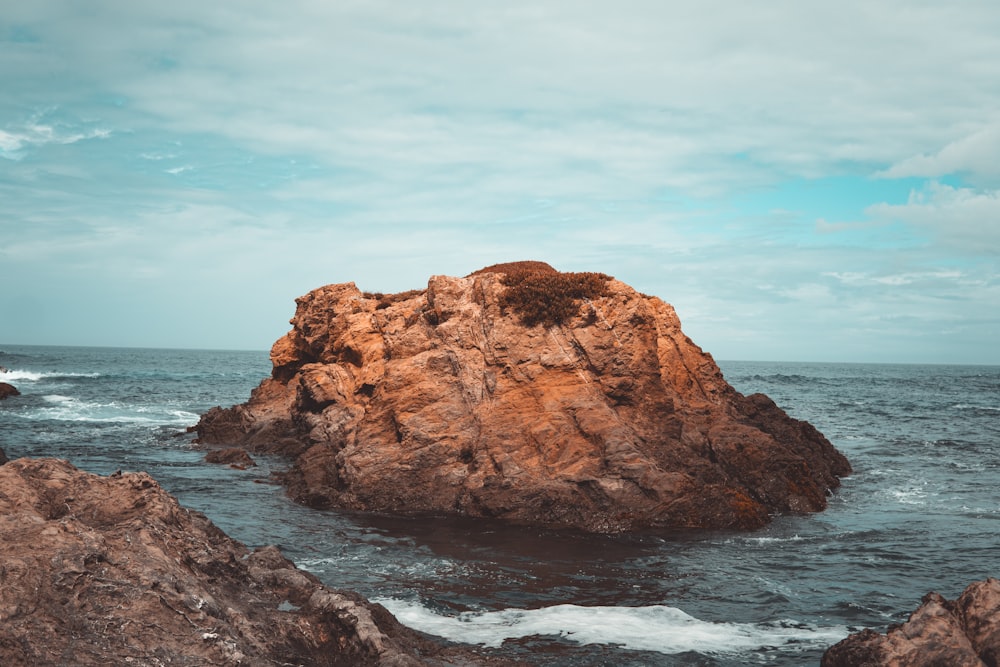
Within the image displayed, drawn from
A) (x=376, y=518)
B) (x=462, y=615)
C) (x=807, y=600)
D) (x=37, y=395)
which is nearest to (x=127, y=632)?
(x=462, y=615)

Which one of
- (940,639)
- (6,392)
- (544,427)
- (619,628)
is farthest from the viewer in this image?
(6,392)

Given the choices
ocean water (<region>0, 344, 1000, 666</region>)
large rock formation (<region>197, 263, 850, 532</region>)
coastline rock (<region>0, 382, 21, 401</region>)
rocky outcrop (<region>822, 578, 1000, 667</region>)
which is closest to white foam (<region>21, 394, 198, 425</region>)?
coastline rock (<region>0, 382, 21, 401</region>)

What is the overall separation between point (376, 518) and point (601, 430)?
6.71 metres

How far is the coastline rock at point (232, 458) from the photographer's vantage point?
2865 centimetres

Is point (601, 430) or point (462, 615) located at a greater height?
point (601, 430)

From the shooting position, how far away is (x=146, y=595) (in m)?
7.45

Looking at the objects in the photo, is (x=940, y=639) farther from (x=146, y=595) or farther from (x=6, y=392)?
(x=6, y=392)

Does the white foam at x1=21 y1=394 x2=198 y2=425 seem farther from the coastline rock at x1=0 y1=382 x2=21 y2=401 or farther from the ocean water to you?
the ocean water

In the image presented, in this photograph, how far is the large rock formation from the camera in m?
20.6

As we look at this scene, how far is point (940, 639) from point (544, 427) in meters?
13.6

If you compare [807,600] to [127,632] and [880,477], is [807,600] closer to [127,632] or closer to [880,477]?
[127,632]

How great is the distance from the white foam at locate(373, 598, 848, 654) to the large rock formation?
6642 millimetres

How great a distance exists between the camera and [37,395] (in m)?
60.2

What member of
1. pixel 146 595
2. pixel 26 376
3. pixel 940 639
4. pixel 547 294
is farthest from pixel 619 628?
pixel 26 376
